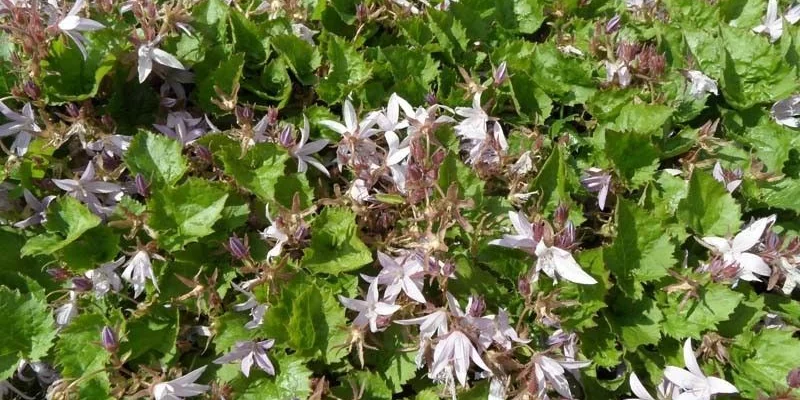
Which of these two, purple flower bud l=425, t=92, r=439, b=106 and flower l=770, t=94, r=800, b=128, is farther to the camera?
flower l=770, t=94, r=800, b=128

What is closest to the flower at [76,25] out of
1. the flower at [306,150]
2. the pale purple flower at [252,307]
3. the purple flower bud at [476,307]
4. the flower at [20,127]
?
the flower at [20,127]

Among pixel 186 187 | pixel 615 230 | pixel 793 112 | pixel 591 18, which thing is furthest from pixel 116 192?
pixel 793 112

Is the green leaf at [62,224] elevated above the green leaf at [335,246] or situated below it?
above

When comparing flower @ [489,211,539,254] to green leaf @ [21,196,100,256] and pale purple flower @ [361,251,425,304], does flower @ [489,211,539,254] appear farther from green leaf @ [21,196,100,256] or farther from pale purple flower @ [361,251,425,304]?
green leaf @ [21,196,100,256]

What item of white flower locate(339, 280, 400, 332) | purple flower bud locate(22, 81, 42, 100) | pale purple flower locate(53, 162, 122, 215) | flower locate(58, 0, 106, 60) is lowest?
white flower locate(339, 280, 400, 332)

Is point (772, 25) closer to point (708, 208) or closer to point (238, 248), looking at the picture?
point (708, 208)

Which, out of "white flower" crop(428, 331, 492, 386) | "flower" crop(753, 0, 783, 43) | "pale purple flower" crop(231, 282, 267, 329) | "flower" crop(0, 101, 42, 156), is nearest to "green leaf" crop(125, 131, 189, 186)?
"flower" crop(0, 101, 42, 156)

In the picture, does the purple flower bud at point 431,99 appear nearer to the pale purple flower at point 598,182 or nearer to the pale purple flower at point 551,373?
the pale purple flower at point 598,182

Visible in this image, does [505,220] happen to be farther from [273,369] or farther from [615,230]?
[273,369]
